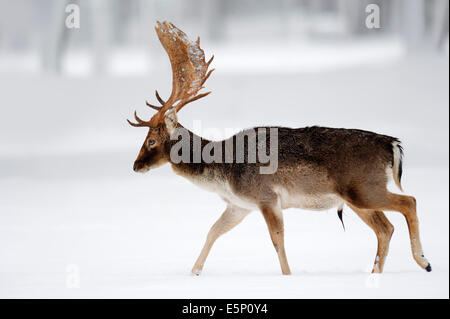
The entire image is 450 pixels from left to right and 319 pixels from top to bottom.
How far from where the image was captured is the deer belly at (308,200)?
8.24m

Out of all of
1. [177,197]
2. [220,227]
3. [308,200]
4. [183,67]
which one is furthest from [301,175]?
[177,197]

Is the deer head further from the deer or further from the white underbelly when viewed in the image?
the white underbelly

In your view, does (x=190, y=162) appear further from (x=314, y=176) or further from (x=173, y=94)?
(x=314, y=176)

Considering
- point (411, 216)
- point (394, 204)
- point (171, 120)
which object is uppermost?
point (171, 120)

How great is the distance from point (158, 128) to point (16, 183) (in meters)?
9.52

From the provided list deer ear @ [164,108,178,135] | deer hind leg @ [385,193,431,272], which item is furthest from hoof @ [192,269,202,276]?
deer hind leg @ [385,193,431,272]

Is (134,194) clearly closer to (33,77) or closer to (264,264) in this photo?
(264,264)

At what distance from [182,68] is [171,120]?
69cm

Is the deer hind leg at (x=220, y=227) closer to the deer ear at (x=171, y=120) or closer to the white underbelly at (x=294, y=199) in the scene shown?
the white underbelly at (x=294, y=199)

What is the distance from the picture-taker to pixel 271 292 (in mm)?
7176

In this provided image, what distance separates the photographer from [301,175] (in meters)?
8.24

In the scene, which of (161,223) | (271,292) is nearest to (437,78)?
(161,223)

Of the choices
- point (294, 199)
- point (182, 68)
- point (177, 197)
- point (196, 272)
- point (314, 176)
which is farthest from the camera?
point (177, 197)

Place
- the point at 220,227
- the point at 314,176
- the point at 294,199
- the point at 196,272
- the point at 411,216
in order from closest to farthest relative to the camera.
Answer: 1. the point at 411,216
2. the point at 314,176
3. the point at 294,199
4. the point at 196,272
5. the point at 220,227
